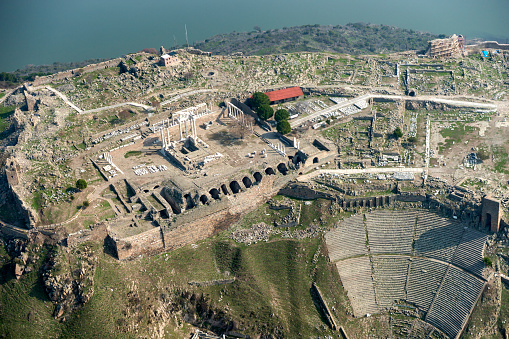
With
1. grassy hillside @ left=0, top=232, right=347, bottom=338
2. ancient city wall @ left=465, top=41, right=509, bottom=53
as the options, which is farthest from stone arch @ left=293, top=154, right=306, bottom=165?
ancient city wall @ left=465, top=41, right=509, bottom=53

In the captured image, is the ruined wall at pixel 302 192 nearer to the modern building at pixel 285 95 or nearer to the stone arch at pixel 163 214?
the stone arch at pixel 163 214

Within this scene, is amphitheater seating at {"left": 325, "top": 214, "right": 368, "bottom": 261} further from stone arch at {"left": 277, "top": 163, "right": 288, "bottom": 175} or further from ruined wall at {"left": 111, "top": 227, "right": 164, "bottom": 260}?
ruined wall at {"left": 111, "top": 227, "right": 164, "bottom": 260}

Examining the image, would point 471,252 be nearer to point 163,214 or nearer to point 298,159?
point 298,159

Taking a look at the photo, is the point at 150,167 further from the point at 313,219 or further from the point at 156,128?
the point at 313,219

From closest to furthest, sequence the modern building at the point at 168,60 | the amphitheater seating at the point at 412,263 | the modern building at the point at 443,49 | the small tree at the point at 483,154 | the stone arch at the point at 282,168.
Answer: the amphitheater seating at the point at 412,263
the small tree at the point at 483,154
the stone arch at the point at 282,168
the modern building at the point at 168,60
the modern building at the point at 443,49

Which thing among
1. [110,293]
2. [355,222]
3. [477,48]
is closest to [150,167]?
[110,293]

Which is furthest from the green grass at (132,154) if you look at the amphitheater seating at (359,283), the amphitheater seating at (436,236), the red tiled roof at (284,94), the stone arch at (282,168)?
the amphitheater seating at (436,236)

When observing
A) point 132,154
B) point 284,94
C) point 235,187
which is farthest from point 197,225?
point 284,94
